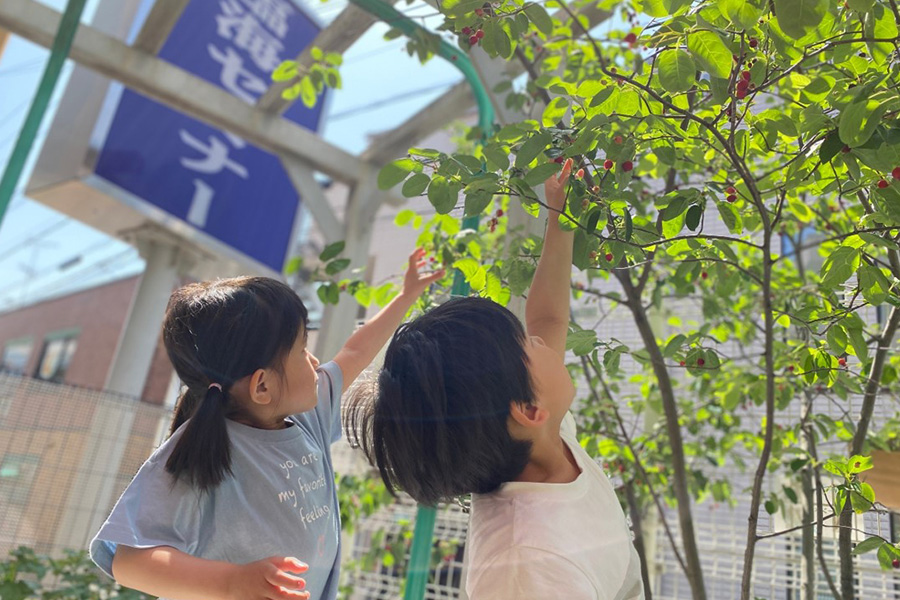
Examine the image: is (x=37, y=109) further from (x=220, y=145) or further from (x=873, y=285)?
(x=873, y=285)

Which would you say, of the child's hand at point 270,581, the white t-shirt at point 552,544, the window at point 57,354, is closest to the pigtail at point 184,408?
the child's hand at point 270,581

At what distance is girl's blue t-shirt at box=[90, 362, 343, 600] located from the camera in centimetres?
81

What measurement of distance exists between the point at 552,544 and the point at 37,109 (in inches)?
78.7

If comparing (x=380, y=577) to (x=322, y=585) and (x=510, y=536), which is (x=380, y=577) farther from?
(x=510, y=536)

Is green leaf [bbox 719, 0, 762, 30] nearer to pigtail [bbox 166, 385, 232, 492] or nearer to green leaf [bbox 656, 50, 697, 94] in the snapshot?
green leaf [bbox 656, 50, 697, 94]

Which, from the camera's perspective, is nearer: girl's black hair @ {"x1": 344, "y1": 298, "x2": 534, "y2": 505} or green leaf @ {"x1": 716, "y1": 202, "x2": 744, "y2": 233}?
girl's black hair @ {"x1": 344, "y1": 298, "x2": 534, "y2": 505}

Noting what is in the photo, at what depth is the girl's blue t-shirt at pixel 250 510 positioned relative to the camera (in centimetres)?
81

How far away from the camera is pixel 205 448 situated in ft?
2.85

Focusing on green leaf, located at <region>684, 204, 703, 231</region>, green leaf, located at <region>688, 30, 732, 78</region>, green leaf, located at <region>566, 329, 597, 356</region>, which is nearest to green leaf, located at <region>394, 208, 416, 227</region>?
green leaf, located at <region>566, 329, 597, 356</region>

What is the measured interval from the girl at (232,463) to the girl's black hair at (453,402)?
8.0 inches

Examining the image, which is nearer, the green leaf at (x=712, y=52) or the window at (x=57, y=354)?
the green leaf at (x=712, y=52)

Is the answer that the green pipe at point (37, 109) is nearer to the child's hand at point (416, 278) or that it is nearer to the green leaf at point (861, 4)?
the child's hand at point (416, 278)

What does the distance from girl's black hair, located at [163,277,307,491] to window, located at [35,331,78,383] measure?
10012 millimetres

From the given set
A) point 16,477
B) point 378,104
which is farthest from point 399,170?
point 378,104
